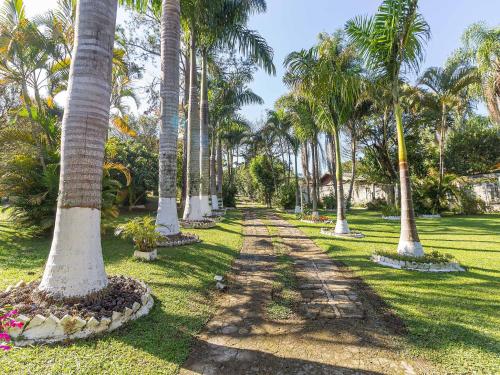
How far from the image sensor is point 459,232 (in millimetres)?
12289

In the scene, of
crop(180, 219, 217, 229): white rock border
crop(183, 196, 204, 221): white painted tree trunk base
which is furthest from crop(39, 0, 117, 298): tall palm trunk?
crop(183, 196, 204, 221): white painted tree trunk base

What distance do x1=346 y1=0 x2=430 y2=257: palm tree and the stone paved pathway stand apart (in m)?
2.61

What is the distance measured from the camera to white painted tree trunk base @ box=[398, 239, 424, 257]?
22.5 feet

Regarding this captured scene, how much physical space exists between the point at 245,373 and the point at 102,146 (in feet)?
11.1

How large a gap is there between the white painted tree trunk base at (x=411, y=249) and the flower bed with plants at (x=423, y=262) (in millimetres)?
157

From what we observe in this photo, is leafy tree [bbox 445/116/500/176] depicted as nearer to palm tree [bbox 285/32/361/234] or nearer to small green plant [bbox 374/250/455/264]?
palm tree [bbox 285/32/361/234]

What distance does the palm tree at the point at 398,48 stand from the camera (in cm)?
695

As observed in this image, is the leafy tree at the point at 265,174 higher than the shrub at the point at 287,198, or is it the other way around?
the leafy tree at the point at 265,174

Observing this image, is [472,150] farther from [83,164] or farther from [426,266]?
[83,164]

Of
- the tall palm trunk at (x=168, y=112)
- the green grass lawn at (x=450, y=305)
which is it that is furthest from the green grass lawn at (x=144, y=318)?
the green grass lawn at (x=450, y=305)

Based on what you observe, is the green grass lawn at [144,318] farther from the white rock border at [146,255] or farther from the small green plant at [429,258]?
the small green plant at [429,258]

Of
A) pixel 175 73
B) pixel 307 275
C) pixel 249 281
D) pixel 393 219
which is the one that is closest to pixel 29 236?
pixel 175 73

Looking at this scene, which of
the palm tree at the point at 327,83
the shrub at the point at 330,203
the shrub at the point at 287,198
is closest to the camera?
the palm tree at the point at 327,83

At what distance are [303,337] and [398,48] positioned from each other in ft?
24.7
